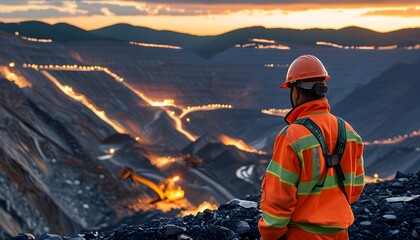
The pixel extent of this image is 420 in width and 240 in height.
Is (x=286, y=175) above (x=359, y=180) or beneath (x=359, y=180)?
above

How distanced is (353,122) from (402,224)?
5302 inches

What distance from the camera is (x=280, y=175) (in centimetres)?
406

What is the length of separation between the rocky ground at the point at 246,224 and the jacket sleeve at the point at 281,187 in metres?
3.75

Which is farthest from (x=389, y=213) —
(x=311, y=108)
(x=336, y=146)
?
(x=311, y=108)

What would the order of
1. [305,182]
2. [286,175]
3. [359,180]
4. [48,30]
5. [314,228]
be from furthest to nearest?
[48,30] → [359,180] → [314,228] → [305,182] → [286,175]

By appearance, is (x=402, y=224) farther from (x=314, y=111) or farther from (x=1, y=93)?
(x=1, y=93)

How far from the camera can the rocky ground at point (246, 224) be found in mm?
7938

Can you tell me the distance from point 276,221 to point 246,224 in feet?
13.8

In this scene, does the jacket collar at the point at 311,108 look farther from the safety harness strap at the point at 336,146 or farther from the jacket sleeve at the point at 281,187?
the jacket sleeve at the point at 281,187

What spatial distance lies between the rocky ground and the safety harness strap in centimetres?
365

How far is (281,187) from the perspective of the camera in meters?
4.05

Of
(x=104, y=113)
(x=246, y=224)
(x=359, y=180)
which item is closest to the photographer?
(x=359, y=180)

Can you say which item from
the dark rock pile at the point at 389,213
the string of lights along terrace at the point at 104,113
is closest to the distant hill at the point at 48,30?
the string of lights along terrace at the point at 104,113

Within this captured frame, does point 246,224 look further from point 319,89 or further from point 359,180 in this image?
point 319,89
